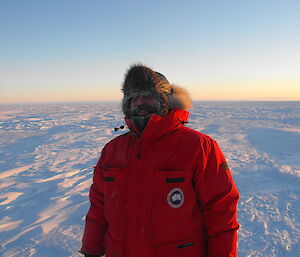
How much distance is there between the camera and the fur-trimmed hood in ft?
4.03

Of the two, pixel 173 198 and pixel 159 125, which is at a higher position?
pixel 159 125

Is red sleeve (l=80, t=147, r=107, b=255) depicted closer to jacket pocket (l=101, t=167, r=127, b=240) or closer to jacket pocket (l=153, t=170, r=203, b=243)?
jacket pocket (l=101, t=167, r=127, b=240)

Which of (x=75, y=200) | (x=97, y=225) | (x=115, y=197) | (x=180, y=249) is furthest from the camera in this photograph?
(x=75, y=200)

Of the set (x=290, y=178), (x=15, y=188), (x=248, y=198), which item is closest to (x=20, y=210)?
(x=15, y=188)

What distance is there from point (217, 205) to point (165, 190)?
10.1 inches

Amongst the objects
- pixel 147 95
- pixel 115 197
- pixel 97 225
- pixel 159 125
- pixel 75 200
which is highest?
pixel 147 95

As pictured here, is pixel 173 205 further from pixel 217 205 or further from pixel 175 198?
pixel 217 205

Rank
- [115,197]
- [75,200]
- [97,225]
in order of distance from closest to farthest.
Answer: [115,197] → [97,225] → [75,200]

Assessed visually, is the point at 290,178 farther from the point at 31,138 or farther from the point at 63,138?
the point at 31,138

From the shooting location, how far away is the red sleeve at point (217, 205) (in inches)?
43.5

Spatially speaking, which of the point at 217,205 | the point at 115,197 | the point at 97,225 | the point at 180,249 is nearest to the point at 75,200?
the point at 97,225

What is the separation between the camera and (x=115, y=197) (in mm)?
1219

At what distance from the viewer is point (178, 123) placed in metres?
1.22

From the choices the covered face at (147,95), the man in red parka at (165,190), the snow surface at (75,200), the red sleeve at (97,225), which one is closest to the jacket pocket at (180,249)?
the man in red parka at (165,190)
